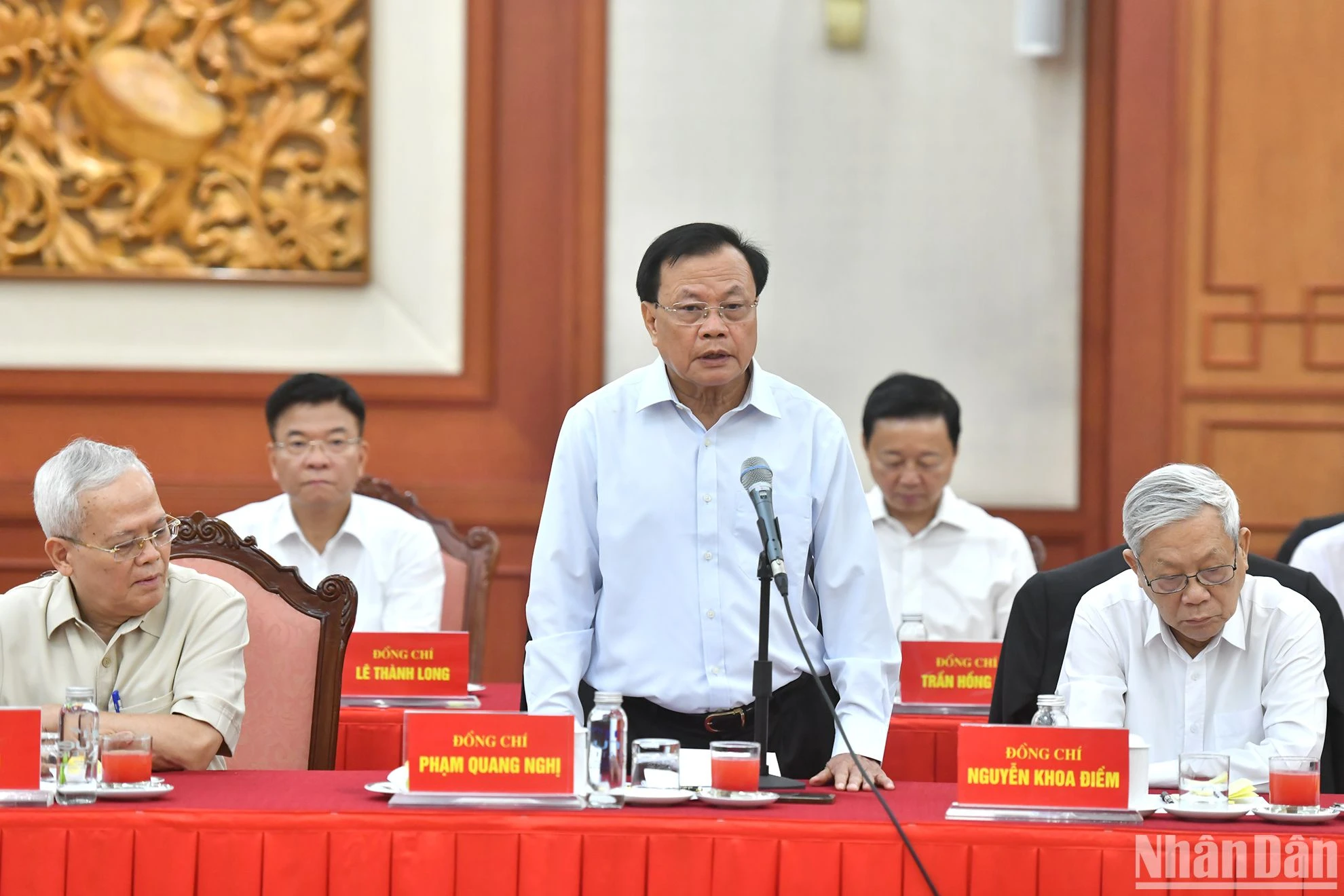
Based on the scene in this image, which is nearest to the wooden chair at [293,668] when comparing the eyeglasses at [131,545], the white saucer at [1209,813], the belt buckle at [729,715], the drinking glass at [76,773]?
the eyeglasses at [131,545]

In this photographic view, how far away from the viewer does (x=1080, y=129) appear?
4914 millimetres

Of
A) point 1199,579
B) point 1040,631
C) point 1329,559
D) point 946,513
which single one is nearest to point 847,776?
point 1199,579

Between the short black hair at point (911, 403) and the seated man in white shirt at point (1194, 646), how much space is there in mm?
1382

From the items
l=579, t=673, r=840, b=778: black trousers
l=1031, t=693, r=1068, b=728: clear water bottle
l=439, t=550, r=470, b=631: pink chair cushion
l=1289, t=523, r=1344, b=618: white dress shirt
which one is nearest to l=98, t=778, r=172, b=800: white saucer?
l=579, t=673, r=840, b=778: black trousers

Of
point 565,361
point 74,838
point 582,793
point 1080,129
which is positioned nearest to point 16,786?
point 74,838

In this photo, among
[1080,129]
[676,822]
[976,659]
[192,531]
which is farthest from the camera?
[1080,129]

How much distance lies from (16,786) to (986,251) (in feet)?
11.7

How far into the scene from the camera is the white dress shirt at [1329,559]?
147 inches

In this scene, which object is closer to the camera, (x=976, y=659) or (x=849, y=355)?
(x=976, y=659)

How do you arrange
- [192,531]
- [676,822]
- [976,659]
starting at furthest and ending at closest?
[976,659] < [192,531] < [676,822]

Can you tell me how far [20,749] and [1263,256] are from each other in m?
3.91

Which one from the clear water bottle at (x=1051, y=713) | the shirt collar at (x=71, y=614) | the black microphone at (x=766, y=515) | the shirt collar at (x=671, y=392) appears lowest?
the clear water bottle at (x=1051, y=713)

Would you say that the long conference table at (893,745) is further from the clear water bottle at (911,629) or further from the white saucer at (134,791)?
the white saucer at (134,791)

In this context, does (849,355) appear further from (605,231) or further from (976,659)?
(976,659)
